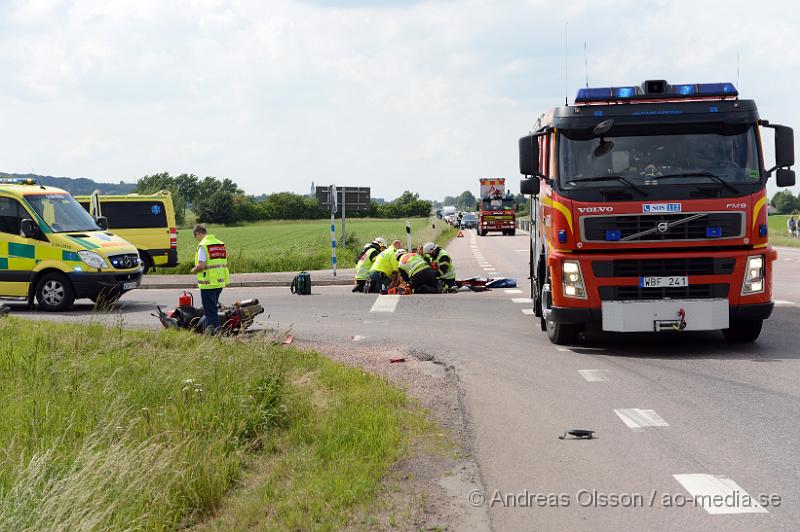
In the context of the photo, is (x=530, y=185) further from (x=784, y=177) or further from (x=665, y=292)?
(x=784, y=177)

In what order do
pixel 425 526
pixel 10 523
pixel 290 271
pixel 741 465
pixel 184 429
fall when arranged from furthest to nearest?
pixel 290 271 → pixel 184 429 → pixel 741 465 → pixel 425 526 → pixel 10 523

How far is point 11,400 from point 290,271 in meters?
21.5

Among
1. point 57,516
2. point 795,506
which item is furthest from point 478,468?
point 57,516

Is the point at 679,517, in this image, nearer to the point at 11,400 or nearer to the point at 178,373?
the point at 178,373

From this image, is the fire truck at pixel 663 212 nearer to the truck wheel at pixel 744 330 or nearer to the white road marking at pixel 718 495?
the truck wheel at pixel 744 330

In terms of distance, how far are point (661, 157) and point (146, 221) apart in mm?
20412

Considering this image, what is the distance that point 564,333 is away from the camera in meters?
12.1

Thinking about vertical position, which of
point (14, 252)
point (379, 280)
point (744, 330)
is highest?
point (14, 252)

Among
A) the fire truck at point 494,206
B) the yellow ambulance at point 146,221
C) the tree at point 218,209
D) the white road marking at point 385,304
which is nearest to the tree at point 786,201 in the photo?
the tree at point 218,209

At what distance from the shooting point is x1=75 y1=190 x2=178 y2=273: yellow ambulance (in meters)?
28.5

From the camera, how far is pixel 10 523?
4.72 metres

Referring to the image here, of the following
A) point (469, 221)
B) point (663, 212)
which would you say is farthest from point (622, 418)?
point (469, 221)

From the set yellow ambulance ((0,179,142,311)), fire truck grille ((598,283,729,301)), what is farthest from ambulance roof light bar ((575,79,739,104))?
yellow ambulance ((0,179,142,311))

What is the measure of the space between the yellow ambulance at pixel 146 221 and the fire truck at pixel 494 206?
38.2m
